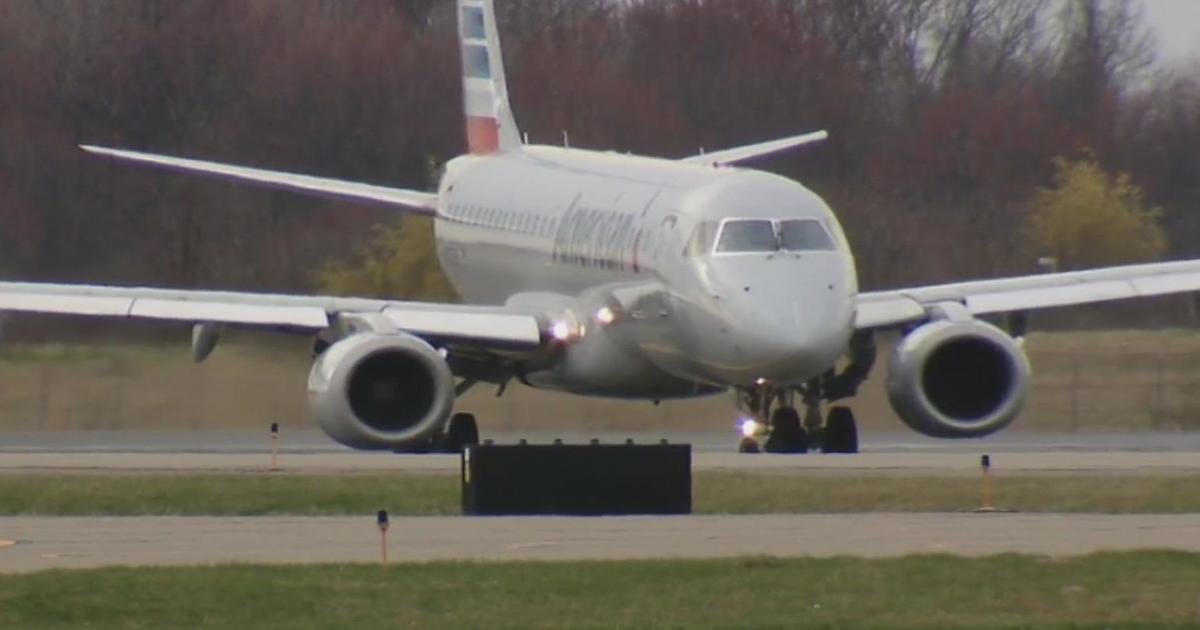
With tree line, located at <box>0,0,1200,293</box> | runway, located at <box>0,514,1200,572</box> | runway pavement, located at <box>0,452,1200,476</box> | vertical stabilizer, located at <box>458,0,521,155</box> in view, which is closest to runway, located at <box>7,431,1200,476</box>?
runway pavement, located at <box>0,452,1200,476</box>

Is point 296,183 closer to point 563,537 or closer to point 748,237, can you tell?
point 748,237

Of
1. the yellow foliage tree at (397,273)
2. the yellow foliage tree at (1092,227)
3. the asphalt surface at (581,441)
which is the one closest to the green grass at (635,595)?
the asphalt surface at (581,441)

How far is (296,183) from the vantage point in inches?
1588

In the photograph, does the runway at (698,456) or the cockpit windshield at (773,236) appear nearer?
the runway at (698,456)

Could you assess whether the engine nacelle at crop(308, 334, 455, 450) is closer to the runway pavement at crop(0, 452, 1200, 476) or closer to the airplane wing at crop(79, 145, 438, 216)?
the runway pavement at crop(0, 452, 1200, 476)

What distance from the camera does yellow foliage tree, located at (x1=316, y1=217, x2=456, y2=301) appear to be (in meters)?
48.8

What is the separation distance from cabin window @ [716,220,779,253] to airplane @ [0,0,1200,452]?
2 cm

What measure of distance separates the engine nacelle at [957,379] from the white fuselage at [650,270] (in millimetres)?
1767

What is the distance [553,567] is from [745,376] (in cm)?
1182

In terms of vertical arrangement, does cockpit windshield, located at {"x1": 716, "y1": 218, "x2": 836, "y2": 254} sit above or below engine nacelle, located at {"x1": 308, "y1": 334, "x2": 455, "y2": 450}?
above

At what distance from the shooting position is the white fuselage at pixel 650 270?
32.5 metres

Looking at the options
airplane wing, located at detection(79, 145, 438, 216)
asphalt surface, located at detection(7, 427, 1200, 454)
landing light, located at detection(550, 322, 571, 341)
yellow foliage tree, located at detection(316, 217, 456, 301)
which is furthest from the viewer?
yellow foliage tree, located at detection(316, 217, 456, 301)

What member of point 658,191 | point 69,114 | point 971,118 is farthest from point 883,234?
point 658,191

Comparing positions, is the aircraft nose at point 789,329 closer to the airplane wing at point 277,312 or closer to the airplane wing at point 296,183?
the airplane wing at point 277,312
